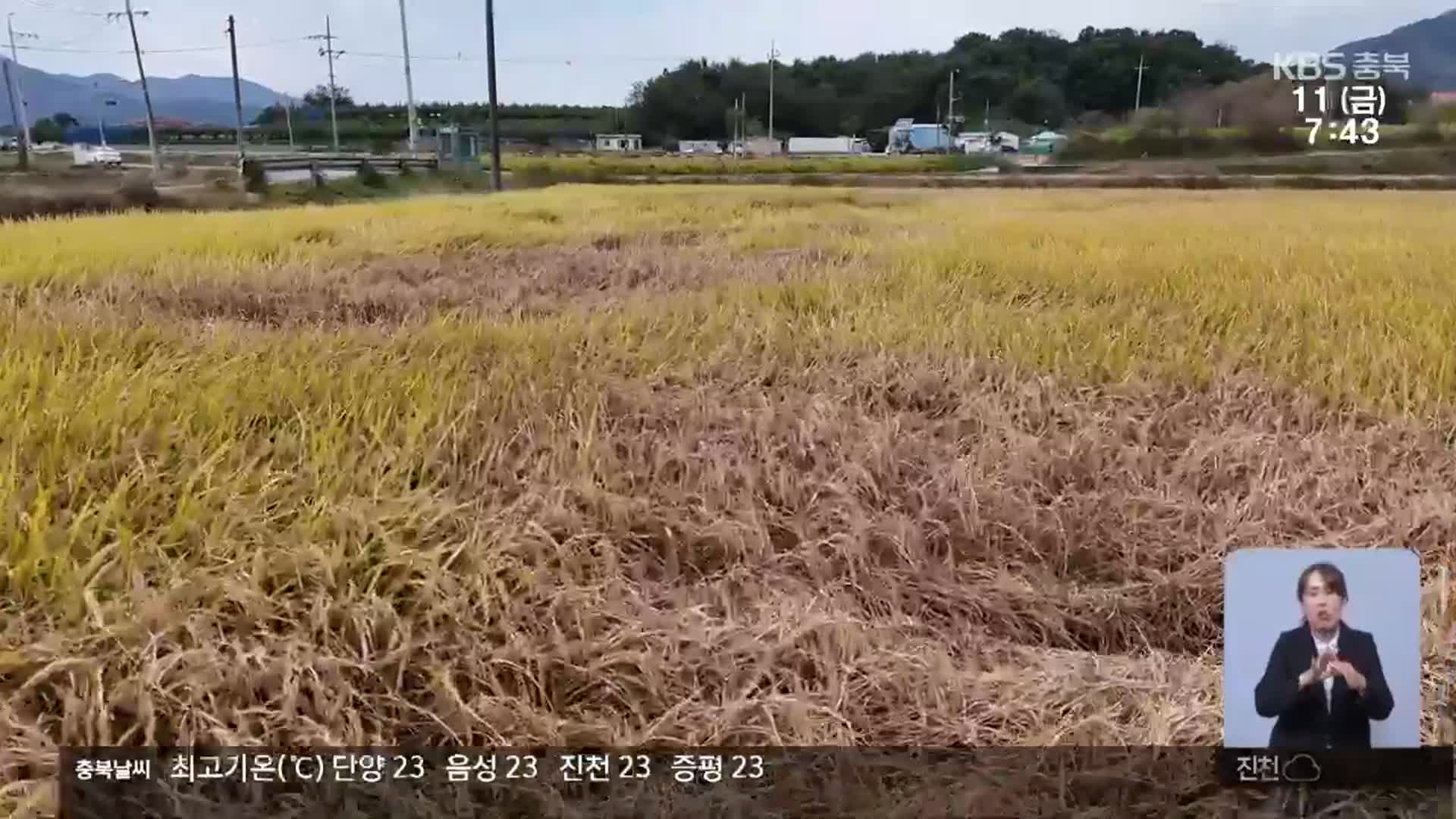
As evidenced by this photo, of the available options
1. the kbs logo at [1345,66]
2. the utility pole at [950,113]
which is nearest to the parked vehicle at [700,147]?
the utility pole at [950,113]

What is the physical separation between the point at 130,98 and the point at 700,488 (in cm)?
163

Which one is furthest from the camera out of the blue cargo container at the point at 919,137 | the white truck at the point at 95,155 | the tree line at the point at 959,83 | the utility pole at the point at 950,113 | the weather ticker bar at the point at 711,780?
the white truck at the point at 95,155

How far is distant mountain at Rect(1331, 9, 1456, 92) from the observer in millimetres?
1465

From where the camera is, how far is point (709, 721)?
0.89m

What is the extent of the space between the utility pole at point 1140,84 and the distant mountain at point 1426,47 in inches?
13.5

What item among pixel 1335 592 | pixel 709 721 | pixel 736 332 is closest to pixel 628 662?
pixel 709 721

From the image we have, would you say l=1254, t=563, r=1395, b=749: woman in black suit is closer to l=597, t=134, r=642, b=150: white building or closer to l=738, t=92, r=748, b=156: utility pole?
l=738, t=92, r=748, b=156: utility pole

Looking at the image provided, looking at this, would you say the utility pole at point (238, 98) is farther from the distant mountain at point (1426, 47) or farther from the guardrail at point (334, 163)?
the distant mountain at point (1426, 47)

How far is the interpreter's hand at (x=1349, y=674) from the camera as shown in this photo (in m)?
0.87

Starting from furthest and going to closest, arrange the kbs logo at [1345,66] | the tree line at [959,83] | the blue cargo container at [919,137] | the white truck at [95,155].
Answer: the white truck at [95,155] → the blue cargo container at [919,137] → the tree line at [959,83] → the kbs logo at [1345,66]

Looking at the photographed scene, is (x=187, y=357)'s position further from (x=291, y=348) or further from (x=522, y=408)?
(x=522, y=408)

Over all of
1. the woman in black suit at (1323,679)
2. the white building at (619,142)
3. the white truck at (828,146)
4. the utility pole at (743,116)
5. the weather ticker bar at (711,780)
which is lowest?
the weather ticker bar at (711,780)

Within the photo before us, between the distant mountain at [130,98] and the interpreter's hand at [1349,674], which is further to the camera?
the distant mountain at [130,98]

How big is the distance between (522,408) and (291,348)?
0.48 meters
